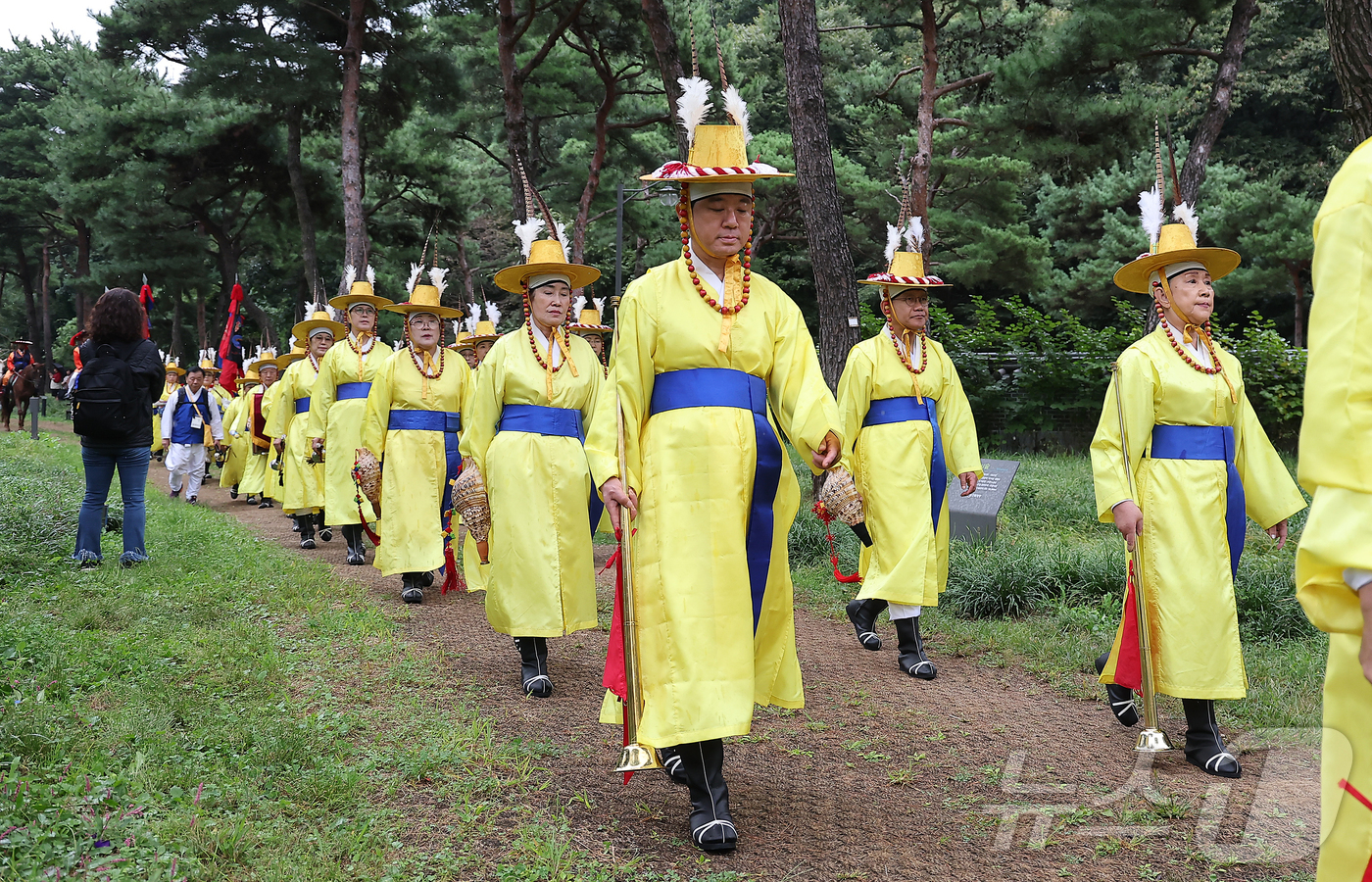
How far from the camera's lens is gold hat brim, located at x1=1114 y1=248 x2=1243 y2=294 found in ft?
15.2

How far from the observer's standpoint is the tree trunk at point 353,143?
18.0 m

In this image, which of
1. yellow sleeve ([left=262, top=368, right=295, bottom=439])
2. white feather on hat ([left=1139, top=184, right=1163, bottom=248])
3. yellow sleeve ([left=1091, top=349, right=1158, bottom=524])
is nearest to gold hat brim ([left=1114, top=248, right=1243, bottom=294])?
white feather on hat ([left=1139, top=184, right=1163, bottom=248])

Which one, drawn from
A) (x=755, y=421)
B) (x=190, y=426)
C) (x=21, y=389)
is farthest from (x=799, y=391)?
(x=21, y=389)

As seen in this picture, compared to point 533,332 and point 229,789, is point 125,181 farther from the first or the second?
point 229,789

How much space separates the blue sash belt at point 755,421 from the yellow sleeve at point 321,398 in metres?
6.21

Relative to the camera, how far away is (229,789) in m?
3.59

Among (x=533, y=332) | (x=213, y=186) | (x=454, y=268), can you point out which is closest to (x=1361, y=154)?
(x=533, y=332)

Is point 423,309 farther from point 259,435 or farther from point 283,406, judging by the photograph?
point 259,435

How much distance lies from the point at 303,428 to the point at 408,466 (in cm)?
459

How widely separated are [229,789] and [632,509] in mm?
1627

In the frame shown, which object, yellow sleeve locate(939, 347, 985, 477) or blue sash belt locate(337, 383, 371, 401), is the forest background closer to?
yellow sleeve locate(939, 347, 985, 477)

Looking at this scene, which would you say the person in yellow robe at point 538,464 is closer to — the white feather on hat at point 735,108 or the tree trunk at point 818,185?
the white feather on hat at point 735,108

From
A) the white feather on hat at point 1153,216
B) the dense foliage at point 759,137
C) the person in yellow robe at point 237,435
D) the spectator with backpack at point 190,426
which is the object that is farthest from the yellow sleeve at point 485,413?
the person in yellow robe at point 237,435

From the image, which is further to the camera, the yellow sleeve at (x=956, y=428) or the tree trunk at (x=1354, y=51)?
the yellow sleeve at (x=956, y=428)
